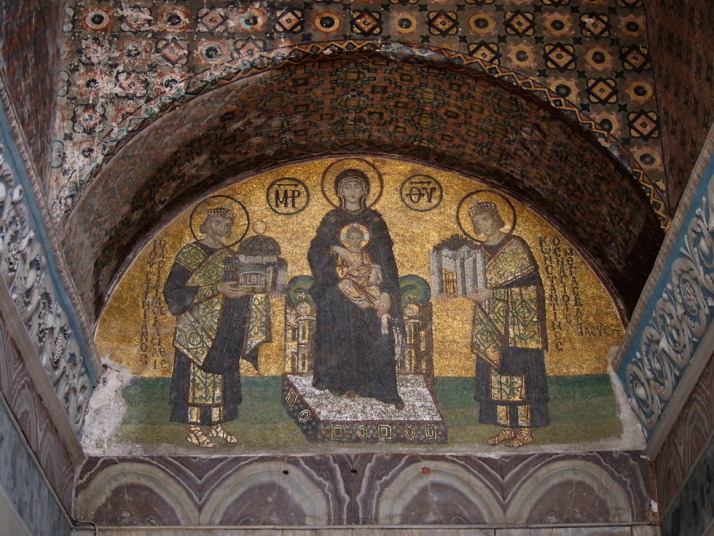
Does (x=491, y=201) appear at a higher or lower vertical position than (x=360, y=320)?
higher

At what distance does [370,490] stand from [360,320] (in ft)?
3.64

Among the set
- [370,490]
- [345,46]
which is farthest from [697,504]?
[345,46]

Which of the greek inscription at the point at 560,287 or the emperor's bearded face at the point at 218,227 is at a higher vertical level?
the emperor's bearded face at the point at 218,227

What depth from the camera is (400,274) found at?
294 inches

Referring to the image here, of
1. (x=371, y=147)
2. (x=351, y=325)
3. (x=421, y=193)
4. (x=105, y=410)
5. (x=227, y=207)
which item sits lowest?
(x=105, y=410)

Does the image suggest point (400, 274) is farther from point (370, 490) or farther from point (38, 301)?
point (38, 301)

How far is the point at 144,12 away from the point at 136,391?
226 cm

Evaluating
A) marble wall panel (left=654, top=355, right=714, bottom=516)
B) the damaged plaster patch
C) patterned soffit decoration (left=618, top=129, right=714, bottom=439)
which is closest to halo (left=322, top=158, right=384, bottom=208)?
the damaged plaster patch

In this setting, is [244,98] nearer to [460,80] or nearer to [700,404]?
[460,80]

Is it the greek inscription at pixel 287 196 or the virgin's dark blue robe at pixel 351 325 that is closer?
the virgin's dark blue robe at pixel 351 325

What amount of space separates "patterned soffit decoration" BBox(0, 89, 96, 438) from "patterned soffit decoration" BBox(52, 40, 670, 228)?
697mm

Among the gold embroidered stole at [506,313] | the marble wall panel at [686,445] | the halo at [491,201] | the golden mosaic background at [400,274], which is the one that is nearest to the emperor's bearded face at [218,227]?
the golden mosaic background at [400,274]

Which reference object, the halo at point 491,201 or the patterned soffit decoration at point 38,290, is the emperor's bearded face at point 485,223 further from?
the patterned soffit decoration at point 38,290

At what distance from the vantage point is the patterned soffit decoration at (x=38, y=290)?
18.1ft
